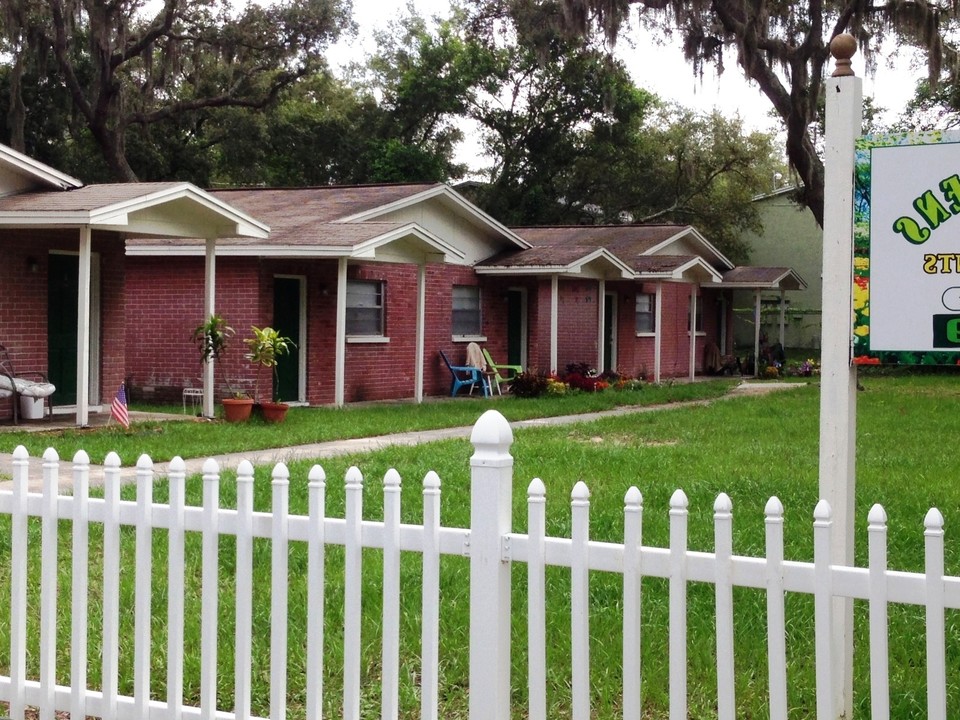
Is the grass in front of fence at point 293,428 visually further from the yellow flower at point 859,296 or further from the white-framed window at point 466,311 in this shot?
the yellow flower at point 859,296

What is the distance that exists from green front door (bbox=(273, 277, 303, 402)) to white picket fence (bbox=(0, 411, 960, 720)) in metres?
16.0

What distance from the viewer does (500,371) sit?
26.7 metres

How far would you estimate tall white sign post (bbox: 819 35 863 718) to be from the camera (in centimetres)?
430

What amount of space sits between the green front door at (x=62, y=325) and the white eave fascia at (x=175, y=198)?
199cm

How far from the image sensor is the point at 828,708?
3.49 meters

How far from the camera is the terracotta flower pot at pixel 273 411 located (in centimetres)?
1678

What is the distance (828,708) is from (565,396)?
20.0 m

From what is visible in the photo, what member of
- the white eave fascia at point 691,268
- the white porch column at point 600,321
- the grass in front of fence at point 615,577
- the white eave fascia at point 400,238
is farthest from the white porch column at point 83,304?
the white eave fascia at point 691,268

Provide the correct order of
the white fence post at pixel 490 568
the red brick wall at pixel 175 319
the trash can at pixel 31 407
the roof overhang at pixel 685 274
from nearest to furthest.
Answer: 1. the white fence post at pixel 490 568
2. the trash can at pixel 31 407
3. the red brick wall at pixel 175 319
4. the roof overhang at pixel 685 274

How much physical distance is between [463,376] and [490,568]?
20.8m

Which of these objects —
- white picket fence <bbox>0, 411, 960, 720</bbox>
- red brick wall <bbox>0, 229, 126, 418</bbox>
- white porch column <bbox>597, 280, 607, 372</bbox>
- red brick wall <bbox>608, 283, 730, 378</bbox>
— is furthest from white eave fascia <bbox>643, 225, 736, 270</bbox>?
white picket fence <bbox>0, 411, 960, 720</bbox>

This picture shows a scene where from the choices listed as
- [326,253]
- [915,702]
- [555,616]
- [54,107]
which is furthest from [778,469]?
[54,107]

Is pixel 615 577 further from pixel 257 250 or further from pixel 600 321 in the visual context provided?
pixel 600 321

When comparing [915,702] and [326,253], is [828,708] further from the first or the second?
[326,253]
